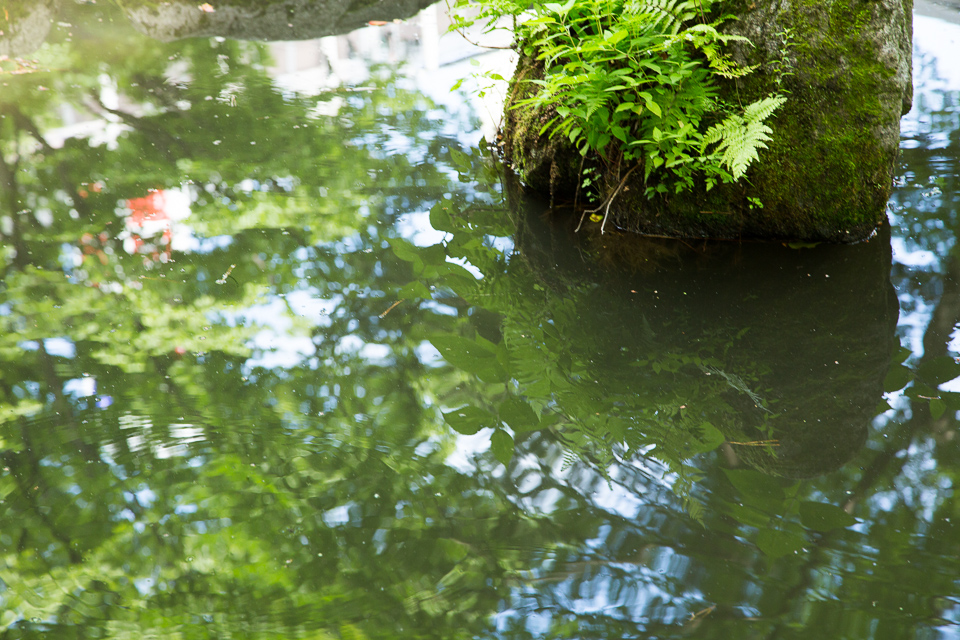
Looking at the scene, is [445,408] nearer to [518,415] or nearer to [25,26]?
[518,415]

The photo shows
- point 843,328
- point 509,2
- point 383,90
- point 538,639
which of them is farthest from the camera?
point 383,90

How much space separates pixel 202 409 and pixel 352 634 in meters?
1.18

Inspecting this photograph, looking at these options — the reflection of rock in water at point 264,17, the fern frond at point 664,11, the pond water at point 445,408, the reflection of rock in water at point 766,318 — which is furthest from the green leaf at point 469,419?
the reflection of rock in water at point 264,17

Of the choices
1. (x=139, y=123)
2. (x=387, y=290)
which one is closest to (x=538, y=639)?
(x=387, y=290)

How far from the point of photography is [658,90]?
3234mm

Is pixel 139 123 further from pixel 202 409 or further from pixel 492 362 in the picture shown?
pixel 492 362

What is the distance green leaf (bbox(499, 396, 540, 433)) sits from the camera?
8.11 ft

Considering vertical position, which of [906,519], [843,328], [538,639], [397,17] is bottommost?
[538,639]

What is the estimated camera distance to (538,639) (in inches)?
71.1

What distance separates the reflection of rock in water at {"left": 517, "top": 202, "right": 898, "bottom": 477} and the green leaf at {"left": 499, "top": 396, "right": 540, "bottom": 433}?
0.49m

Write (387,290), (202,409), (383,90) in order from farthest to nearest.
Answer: (383,90), (387,290), (202,409)

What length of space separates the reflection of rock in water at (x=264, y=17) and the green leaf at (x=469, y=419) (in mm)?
4971

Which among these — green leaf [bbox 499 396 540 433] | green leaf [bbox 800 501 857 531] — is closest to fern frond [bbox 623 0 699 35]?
green leaf [bbox 499 396 540 433]

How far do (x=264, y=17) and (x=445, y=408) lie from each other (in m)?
5.49
